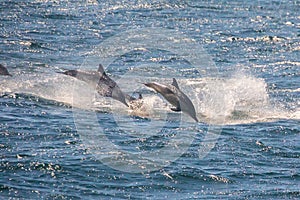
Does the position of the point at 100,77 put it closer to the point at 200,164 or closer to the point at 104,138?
the point at 104,138

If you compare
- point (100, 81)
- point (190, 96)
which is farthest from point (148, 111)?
point (100, 81)

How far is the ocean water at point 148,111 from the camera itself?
2081 centimetres

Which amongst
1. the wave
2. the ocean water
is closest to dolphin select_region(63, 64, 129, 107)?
→ the ocean water

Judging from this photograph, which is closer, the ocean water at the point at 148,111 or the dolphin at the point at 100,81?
the ocean water at the point at 148,111

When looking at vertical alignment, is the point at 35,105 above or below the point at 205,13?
below

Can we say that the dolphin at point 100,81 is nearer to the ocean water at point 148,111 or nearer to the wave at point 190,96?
the ocean water at point 148,111

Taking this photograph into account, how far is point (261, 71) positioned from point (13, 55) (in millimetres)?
9645

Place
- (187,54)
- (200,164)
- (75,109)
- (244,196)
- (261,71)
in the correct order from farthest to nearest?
(187,54)
(261,71)
(75,109)
(200,164)
(244,196)

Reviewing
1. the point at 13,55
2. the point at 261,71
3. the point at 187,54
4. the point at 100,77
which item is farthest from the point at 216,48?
the point at 100,77

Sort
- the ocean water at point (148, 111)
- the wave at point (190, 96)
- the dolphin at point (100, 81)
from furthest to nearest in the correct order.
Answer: the wave at point (190, 96)
the dolphin at point (100, 81)
the ocean water at point (148, 111)

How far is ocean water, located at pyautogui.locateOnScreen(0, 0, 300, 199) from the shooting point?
20812 mm

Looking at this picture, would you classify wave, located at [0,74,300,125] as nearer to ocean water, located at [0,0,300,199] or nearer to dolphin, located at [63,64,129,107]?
ocean water, located at [0,0,300,199]

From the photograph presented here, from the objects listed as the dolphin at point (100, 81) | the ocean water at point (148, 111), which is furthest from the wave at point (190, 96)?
the dolphin at point (100, 81)

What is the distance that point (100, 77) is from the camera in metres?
23.5
